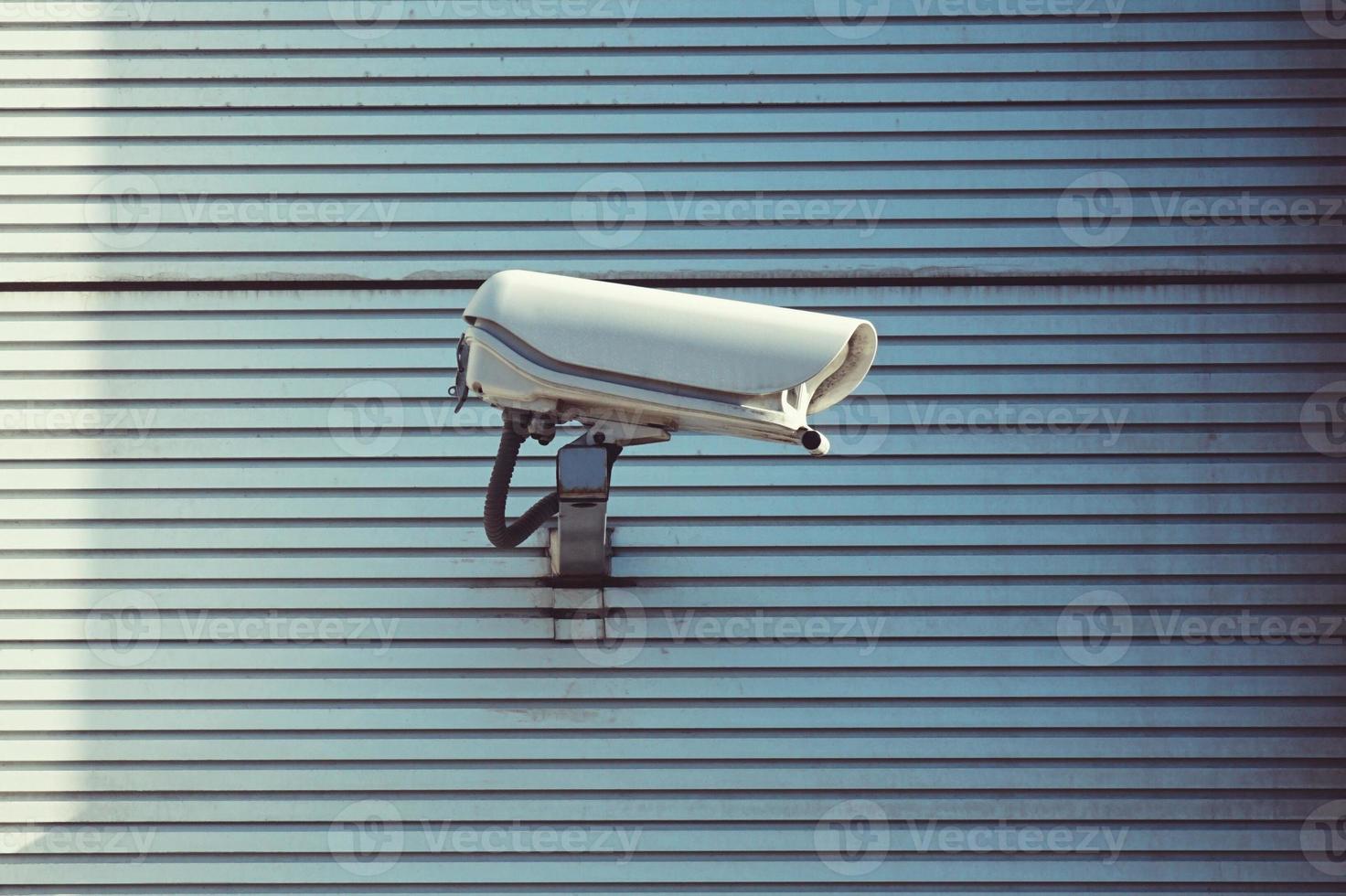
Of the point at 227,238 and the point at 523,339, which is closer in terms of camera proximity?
the point at 523,339

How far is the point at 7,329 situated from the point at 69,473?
0.49 meters

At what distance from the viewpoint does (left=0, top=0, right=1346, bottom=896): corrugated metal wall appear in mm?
3369

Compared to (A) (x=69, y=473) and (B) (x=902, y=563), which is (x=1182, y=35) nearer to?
(B) (x=902, y=563)

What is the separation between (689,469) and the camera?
348cm

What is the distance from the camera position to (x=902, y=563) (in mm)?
3455

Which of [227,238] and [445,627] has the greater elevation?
[227,238]

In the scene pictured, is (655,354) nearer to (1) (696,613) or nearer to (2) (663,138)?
(1) (696,613)

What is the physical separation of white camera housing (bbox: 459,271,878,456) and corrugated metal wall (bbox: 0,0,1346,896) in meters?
1.03

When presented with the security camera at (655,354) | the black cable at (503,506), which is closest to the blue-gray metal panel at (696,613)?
the black cable at (503,506)

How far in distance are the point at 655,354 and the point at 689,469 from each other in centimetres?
112

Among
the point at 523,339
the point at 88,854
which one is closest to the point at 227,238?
A: the point at 523,339

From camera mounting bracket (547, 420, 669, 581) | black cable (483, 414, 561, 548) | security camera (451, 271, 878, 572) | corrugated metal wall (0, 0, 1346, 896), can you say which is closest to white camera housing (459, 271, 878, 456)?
security camera (451, 271, 878, 572)

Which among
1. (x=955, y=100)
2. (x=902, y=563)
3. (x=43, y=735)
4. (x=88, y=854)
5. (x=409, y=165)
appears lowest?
(x=88, y=854)

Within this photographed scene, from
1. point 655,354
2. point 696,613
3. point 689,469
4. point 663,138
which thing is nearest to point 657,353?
point 655,354
